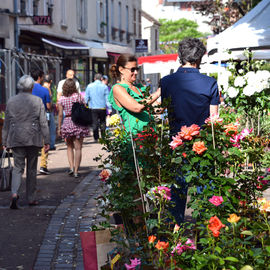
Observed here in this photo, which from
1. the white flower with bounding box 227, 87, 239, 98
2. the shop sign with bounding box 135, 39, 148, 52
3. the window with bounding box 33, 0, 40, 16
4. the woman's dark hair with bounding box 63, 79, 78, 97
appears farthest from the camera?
the shop sign with bounding box 135, 39, 148, 52

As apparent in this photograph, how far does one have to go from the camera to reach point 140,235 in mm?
4094

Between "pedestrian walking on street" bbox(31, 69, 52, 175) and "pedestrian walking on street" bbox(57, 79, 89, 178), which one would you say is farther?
"pedestrian walking on street" bbox(31, 69, 52, 175)

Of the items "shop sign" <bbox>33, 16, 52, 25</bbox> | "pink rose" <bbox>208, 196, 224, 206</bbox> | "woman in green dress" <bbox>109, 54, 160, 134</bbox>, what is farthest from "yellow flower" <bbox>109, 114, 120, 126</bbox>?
"shop sign" <bbox>33, 16, 52, 25</bbox>

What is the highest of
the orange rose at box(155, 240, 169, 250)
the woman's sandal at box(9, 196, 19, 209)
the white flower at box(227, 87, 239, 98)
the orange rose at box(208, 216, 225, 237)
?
the white flower at box(227, 87, 239, 98)

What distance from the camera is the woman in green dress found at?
17.1ft

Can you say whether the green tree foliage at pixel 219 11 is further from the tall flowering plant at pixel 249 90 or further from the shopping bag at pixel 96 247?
the shopping bag at pixel 96 247

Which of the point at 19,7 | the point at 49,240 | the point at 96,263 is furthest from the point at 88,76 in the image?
the point at 96,263

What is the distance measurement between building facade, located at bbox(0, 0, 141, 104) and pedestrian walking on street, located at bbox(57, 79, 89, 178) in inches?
228

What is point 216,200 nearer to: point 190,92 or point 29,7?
point 190,92

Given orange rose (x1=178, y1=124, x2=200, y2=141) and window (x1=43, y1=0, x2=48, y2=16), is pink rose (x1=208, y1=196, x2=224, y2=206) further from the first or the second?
window (x1=43, y1=0, x2=48, y2=16)

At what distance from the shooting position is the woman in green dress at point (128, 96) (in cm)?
520

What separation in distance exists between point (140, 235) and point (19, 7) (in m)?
19.7

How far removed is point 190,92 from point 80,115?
238 inches

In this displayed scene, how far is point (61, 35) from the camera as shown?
91.9 feet
